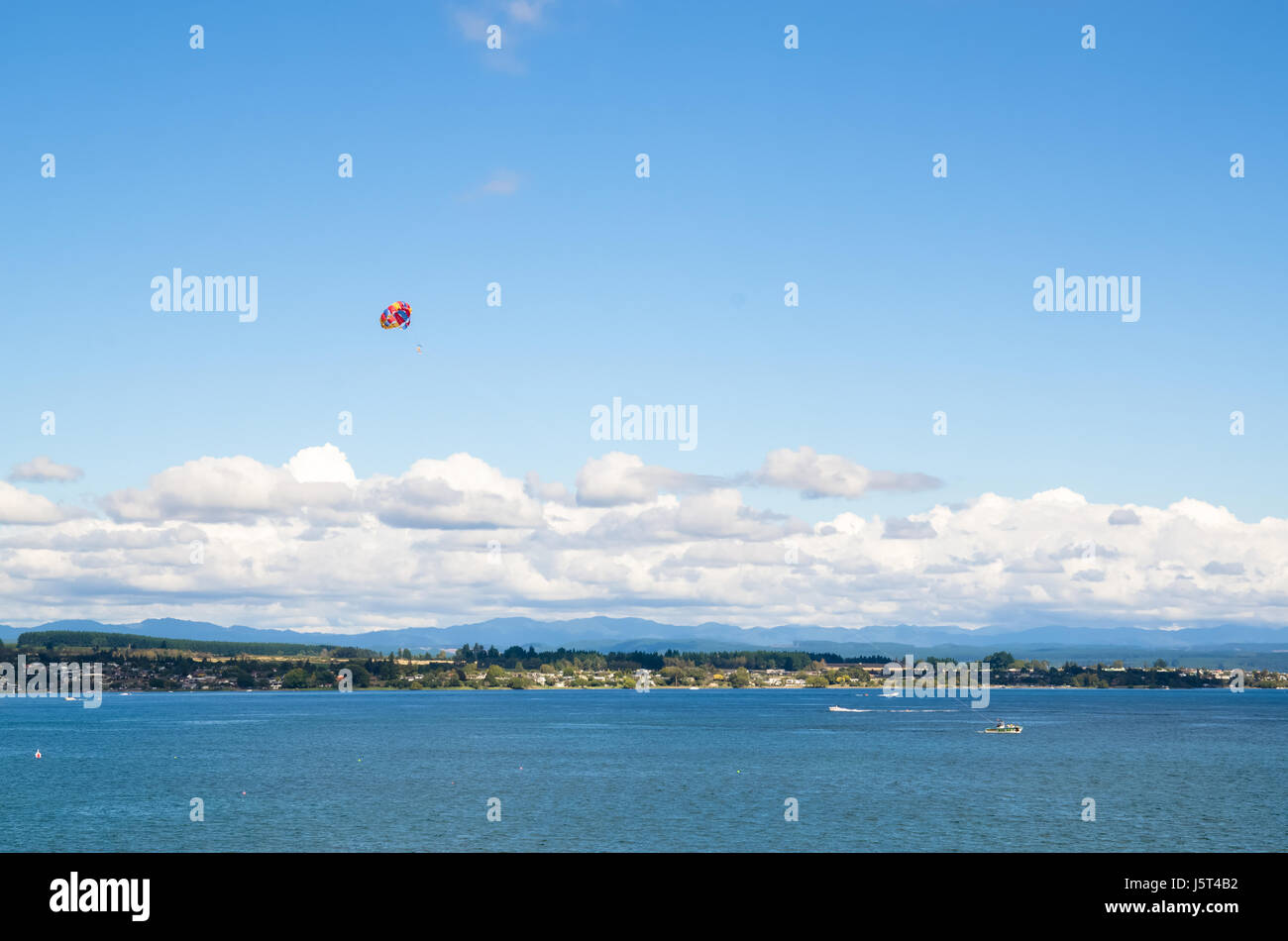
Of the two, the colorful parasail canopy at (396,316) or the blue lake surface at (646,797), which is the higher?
the colorful parasail canopy at (396,316)

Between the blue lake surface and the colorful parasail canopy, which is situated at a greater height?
the colorful parasail canopy

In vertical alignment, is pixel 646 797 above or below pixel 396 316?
below
